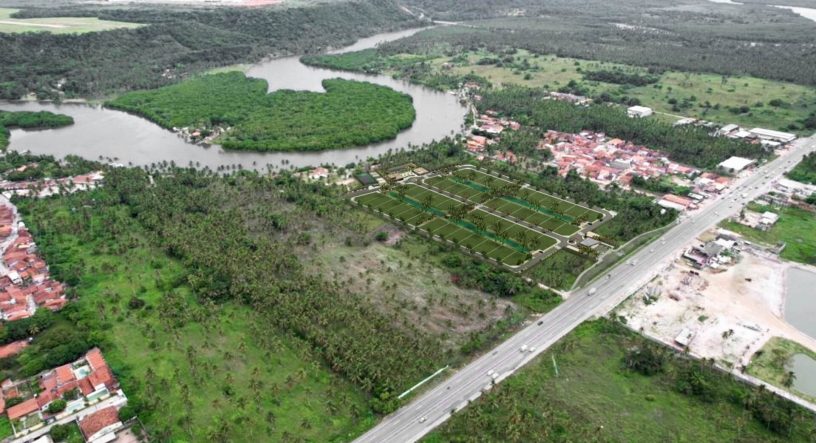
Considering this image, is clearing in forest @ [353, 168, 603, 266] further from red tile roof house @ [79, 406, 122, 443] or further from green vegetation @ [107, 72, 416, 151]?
red tile roof house @ [79, 406, 122, 443]

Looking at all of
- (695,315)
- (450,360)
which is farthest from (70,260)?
(695,315)

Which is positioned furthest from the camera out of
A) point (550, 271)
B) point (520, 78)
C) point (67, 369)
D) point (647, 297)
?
point (520, 78)

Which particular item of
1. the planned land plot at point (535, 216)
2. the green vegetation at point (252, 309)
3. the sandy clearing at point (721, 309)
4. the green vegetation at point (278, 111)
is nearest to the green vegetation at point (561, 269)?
the green vegetation at point (252, 309)

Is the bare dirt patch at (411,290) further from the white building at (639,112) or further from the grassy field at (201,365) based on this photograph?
the white building at (639,112)

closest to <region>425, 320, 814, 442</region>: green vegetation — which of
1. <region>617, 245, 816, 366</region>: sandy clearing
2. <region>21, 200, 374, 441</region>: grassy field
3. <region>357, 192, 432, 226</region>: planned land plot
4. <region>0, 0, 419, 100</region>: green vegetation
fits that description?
<region>617, 245, 816, 366</region>: sandy clearing

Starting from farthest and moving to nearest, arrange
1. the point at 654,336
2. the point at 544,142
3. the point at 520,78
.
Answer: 1. the point at 520,78
2. the point at 544,142
3. the point at 654,336

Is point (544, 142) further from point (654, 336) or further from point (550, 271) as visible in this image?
point (654, 336)
